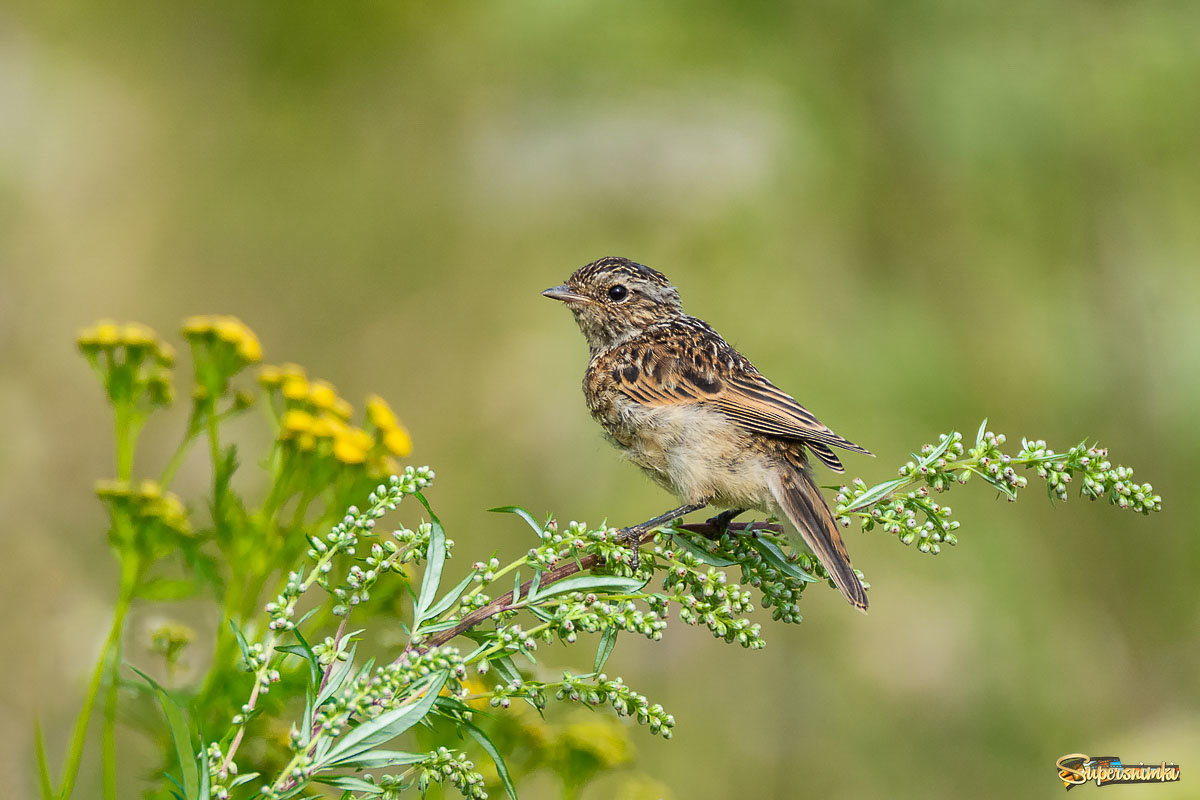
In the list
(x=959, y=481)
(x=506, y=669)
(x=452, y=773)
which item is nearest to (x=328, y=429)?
(x=506, y=669)

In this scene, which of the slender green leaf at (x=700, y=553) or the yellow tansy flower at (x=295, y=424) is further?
the yellow tansy flower at (x=295, y=424)

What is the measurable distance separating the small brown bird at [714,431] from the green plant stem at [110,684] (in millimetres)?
1201

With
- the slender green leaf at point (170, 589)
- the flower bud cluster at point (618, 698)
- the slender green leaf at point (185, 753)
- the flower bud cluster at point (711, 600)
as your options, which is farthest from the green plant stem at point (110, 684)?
the flower bud cluster at point (711, 600)

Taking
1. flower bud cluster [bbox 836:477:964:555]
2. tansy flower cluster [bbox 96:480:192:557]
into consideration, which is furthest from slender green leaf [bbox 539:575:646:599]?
tansy flower cluster [bbox 96:480:192:557]

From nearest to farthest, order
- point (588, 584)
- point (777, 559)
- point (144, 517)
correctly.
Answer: point (588, 584) < point (777, 559) < point (144, 517)

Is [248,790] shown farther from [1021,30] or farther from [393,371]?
[1021,30]

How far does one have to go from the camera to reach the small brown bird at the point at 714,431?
105 inches

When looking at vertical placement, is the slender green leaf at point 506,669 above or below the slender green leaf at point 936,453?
below

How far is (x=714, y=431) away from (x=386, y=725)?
5.57ft

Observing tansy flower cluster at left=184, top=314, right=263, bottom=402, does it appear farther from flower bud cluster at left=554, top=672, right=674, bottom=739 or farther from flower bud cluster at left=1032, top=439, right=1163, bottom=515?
flower bud cluster at left=1032, top=439, right=1163, bottom=515

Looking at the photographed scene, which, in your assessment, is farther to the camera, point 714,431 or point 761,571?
point 714,431

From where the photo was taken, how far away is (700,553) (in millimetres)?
1901

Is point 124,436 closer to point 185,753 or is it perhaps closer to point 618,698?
point 185,753

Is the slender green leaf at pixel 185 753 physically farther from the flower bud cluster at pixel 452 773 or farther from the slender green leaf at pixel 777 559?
the slender green leaf at pixel 777 559
